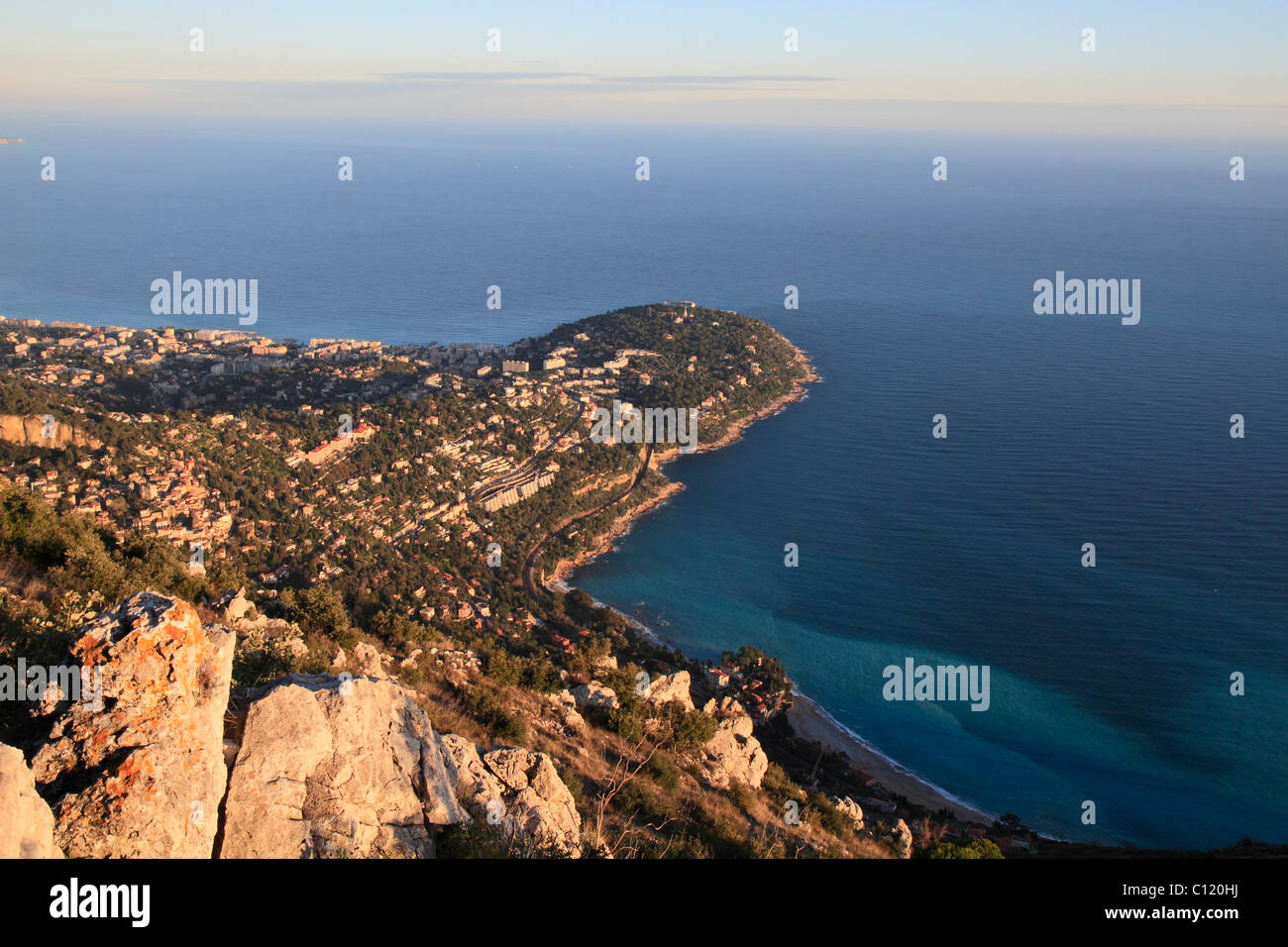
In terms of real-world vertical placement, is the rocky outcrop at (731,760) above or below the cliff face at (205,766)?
below

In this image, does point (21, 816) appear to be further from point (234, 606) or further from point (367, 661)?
point (367, 661)

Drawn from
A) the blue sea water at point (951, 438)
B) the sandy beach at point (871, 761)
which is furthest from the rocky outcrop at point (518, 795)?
the blue sea water at point (951, 438)

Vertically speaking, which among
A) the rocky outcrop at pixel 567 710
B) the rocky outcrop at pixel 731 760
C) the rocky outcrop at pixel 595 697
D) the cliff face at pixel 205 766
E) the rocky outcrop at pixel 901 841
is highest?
the cliff face at pixel 205 766

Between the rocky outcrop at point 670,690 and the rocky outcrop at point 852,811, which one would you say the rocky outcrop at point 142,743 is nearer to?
the rocky outcrop at point 670,690

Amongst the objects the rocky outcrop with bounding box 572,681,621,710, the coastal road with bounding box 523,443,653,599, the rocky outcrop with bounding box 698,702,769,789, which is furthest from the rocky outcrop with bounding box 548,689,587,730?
the coastal road with bounding box 523,443,653,599

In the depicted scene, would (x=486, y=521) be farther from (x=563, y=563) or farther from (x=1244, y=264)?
(x=1244, y=264)

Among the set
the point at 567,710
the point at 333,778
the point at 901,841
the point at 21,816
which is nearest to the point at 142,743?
the point at 21,816

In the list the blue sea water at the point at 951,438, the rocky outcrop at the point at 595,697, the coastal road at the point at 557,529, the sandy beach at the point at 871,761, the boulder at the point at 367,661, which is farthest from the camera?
the coastal road at the point at 557,529
